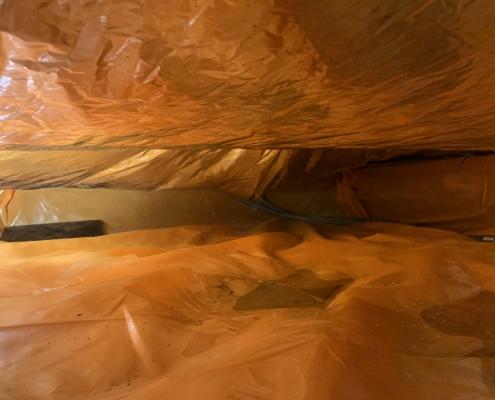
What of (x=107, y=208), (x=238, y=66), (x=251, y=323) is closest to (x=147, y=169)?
(x=107, y=208)

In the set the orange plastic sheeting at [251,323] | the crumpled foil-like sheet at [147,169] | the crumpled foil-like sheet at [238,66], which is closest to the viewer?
the crumpled foil-like sheet at [238,66]

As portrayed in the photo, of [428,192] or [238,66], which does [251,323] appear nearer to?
[238,66]

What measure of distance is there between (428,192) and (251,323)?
58.0 inches

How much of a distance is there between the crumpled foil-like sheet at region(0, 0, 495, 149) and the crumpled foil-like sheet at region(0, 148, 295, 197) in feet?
1.78

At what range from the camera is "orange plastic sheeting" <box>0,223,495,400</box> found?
0.78 metres

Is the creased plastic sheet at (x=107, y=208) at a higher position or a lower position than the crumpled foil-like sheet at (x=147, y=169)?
lower

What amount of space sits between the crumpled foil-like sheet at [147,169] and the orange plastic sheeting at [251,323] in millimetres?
393

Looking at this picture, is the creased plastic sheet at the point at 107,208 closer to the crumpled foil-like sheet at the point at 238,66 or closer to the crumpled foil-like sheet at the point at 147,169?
the crumpled foil-like sheet at the point at 147,169

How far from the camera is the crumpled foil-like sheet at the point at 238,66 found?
0.60 metres

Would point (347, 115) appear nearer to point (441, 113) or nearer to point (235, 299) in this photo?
point (441, 113)

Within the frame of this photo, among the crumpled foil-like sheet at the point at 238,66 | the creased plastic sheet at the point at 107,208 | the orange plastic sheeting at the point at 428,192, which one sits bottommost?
the creased plastic sheet at the point at 107,208

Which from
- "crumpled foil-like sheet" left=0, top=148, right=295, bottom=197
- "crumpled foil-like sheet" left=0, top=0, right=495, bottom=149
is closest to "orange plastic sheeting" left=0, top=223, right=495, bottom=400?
"crumpled foil-like sheet" left=0, top=148, right=295, bottom=197

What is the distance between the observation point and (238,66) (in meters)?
0.77

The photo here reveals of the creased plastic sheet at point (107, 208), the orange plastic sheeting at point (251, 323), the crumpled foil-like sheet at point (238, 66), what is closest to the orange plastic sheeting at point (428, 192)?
the orange plastic sheeting at point (251, 323)
